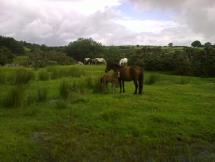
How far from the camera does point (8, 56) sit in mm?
46750

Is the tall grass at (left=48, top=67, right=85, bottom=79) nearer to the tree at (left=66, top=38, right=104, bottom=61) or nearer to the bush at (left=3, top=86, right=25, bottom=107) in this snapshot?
the bush at (left=3, top=86, right=25, bottom=107)

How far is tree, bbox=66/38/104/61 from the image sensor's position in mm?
69375

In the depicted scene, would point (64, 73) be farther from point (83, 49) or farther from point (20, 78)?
point (83, 49)

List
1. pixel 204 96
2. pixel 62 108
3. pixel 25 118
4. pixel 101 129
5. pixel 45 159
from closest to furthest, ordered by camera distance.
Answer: pixel 45 159 → pixel 101 129 → pixel 25 118 → pixel 62 108 → pixel 204 96

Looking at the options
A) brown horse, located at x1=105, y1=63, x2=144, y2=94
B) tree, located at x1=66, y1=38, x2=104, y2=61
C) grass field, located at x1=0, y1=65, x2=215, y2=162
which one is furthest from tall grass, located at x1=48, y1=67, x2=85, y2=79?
tree, located at x1=66, y1=38, x2=104, y2=61

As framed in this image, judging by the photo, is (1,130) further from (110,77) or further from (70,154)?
(110,77)

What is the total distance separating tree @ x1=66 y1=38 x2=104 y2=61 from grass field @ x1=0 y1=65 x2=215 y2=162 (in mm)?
52214

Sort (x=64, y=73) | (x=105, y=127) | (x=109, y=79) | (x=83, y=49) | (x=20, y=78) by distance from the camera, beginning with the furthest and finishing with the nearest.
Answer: (x=83, y=49), (x=64, y=73), (x=20, y=78), (x=109, y=79), (x=105, y=127)

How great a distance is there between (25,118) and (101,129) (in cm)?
288

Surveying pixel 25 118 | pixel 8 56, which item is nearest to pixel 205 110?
pixel 25 118

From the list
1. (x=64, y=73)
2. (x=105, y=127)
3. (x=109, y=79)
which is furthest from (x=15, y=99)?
(x=64, y=73)

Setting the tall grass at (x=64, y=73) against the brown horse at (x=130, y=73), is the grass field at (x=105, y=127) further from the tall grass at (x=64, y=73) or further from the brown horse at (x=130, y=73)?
the tall grass at (x=64, y=73)

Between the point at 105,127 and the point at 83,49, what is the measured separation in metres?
59.2

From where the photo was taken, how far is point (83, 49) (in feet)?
229
